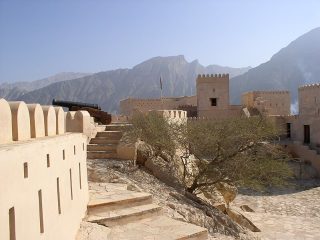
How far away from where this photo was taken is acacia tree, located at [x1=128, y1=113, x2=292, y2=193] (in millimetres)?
11141

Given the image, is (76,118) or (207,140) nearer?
(76,118)

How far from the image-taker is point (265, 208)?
15078 millimetres

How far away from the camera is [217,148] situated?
37.7 ft

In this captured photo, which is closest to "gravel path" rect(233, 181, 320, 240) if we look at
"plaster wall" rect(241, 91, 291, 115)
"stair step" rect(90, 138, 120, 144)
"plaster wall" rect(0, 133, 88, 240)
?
"stair step" rect(90, 138, 120, 144)

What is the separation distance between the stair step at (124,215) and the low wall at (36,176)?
1.98 feet

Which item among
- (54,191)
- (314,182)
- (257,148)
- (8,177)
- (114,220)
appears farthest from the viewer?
(314,182)

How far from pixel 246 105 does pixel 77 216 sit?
25045 mm

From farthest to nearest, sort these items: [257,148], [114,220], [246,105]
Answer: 1. [246,105]
2. [257,148]
3. [114,220]

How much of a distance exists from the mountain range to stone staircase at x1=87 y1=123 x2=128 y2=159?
209ft

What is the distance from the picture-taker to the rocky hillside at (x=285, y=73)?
75.6 m

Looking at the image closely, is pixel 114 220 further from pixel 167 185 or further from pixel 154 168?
pixel 154 168

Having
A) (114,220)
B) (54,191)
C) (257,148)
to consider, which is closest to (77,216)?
(114,220)

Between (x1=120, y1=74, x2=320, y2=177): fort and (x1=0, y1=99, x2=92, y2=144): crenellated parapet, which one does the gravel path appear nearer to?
(x1=120, y1=74, x2=320, y2=177): fort

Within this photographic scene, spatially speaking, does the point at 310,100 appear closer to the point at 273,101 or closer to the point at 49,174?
the point at 273,101
